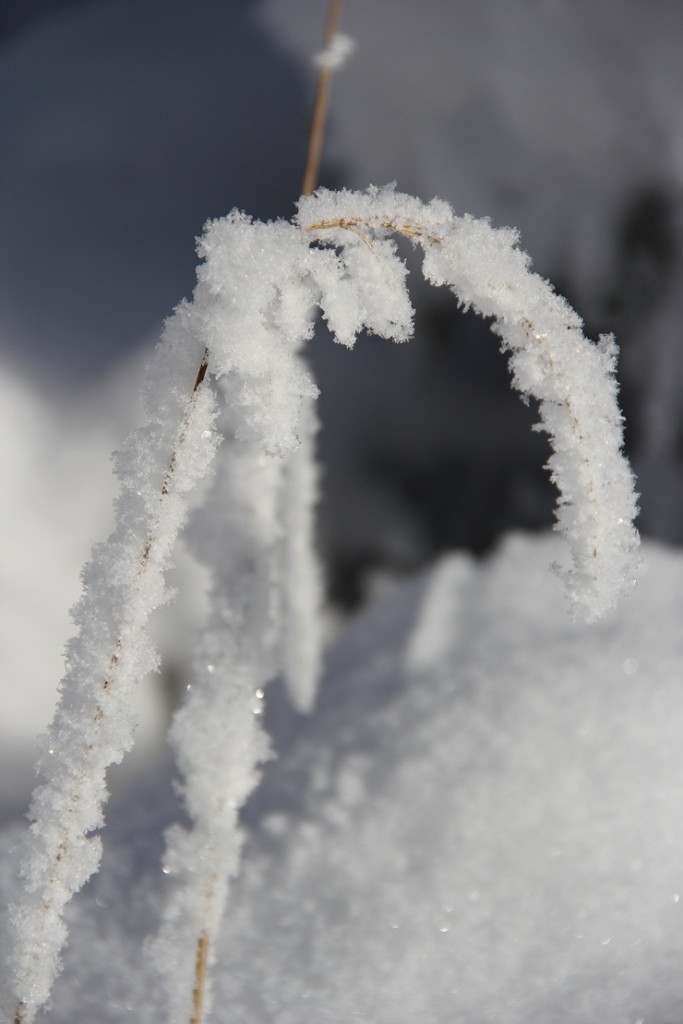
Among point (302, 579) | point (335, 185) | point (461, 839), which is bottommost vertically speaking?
point (461, 839)

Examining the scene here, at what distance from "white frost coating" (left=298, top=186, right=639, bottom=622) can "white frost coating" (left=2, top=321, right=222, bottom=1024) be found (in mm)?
59

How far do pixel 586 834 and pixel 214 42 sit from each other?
1.64 feet

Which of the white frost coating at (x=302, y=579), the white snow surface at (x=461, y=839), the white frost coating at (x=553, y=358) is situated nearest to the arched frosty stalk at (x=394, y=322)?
the white frost coating at (x=553, y=358)

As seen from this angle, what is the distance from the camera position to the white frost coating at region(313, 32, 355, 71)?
50 centimetres

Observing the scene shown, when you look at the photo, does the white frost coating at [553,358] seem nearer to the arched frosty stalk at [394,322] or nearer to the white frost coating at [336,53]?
the arched frosty stalk at [394,322]

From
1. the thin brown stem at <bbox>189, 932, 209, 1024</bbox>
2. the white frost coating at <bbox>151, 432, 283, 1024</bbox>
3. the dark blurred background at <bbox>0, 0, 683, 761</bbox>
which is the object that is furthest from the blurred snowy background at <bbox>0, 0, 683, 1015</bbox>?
the thin brown stem at <bbox>189, 932, 209, 1024</bbox>

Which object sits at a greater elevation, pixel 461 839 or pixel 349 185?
pixel 349 185

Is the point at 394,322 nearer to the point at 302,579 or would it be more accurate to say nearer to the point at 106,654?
the point at 106,654

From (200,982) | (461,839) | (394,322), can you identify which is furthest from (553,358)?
(461,839)

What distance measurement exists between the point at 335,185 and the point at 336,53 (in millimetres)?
76

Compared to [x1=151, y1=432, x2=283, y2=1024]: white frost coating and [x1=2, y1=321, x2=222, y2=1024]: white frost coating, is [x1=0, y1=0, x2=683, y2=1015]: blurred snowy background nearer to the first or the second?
[x1=151, y1=432, x2=283, y2=1024]: white frost coating

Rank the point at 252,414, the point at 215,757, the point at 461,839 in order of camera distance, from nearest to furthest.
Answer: the point at 252,414, the point at 215,757, the point at 461,839

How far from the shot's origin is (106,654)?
0.21m

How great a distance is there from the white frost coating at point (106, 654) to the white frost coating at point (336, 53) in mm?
378
